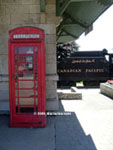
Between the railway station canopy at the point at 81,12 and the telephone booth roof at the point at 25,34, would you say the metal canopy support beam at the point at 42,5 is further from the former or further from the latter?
the telephone booth roof at the point at 25,34

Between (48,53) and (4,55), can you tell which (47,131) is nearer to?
(48,53)

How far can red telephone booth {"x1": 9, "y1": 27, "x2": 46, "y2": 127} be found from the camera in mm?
3900

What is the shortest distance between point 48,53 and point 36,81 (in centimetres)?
129

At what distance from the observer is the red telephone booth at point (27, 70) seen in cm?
390

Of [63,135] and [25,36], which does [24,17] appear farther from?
[63,135]

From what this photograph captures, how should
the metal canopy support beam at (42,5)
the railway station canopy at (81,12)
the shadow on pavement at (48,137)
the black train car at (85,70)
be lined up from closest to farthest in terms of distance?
the shadow on pavement at (48,137) → the metal canopy support beam at (42,5) → the railway station canopy at (81,12) → the black train car at (85,70)

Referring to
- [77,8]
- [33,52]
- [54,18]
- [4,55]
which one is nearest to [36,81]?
[33,52]

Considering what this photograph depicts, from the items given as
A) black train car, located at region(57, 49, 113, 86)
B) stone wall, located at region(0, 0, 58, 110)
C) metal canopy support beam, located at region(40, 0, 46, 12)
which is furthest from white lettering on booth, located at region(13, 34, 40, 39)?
black train car, located at region(57, 49, 113, 86)

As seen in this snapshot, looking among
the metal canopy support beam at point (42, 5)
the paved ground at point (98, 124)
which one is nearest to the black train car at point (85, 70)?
the paved ground at point (98, 124)

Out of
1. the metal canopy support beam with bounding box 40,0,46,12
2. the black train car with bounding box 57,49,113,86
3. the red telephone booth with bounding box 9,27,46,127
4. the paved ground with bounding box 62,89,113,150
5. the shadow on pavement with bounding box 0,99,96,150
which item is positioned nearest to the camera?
the shadow on pavement with bounding box 0,99,96,150

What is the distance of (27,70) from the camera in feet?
13.3

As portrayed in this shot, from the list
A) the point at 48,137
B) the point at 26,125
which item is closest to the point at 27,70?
the point at 26,125

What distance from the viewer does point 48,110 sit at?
5098 mm

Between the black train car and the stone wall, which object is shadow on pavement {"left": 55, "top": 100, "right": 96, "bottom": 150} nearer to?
the stone wall
